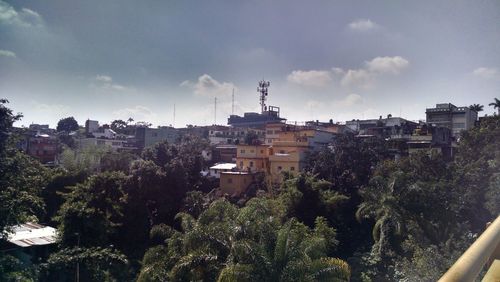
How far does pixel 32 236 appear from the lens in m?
16.7

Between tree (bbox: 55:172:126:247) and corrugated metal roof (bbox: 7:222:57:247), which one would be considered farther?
corrugated metal roof (bbox: 7:222:57:247)

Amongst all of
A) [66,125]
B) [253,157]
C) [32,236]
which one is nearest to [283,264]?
[32,236]

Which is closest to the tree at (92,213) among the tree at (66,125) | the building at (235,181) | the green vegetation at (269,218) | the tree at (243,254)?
the green vegetation at (269,218)

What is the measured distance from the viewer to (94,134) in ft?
166

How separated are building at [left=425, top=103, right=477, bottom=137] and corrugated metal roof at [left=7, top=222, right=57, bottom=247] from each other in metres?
36.4

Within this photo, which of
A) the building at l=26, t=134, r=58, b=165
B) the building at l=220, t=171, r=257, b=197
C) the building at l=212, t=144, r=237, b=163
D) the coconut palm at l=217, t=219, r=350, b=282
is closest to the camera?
the coconut palm at l=217, t=219, r=350, b=282

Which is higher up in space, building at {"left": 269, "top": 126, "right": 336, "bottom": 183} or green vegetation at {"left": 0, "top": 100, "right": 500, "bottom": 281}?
building at {"left": 269, "top": 126, "right": 336, "bottom": 183}

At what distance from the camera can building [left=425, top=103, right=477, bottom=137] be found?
38.1 meters

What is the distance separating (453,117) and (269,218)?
34653 mm

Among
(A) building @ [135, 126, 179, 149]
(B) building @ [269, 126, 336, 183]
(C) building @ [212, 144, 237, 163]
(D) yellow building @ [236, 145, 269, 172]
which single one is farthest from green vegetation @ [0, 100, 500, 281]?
(A) building @ [135, 126, 179, 149]

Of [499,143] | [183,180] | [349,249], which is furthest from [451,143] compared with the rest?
[183,180]

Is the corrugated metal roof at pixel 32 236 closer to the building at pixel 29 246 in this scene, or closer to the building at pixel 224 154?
the building at pixel 29 246

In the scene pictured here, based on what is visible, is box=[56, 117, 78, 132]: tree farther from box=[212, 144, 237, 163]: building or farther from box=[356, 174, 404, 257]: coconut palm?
box=[356, 174, 404, 257]: coconut palm

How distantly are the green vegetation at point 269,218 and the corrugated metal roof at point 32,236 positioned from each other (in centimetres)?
82
